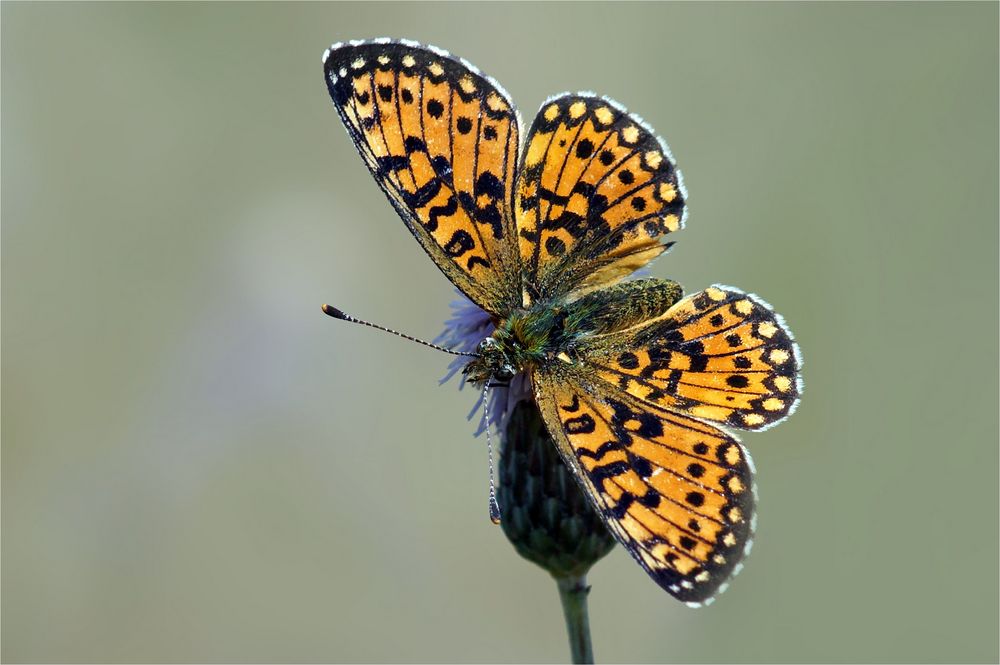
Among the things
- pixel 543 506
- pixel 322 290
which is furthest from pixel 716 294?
pixel 322 290

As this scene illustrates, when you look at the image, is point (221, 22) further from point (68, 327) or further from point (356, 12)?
point (68, 327)

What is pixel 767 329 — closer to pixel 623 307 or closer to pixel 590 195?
pixel 623 307

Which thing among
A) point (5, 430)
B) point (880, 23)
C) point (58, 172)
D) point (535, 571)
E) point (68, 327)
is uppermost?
point (880, 23)

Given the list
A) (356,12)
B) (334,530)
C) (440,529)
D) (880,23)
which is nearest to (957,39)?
(880,23)

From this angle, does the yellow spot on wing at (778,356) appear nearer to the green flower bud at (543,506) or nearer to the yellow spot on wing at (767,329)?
the yellow spot on wing at (767,329)

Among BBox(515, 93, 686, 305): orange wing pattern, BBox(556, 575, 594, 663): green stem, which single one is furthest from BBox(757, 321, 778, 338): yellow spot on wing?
BBox(556, 575, 594, 663): green stem

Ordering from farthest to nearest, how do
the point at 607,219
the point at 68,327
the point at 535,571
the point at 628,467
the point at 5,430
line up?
the point at 68,327, the point at 5,430, the point at 535,571, the point at 607,219, the point at 628,467

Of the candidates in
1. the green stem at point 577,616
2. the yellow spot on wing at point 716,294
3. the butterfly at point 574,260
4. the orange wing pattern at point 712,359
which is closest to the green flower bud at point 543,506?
the green stem at point 577,616
